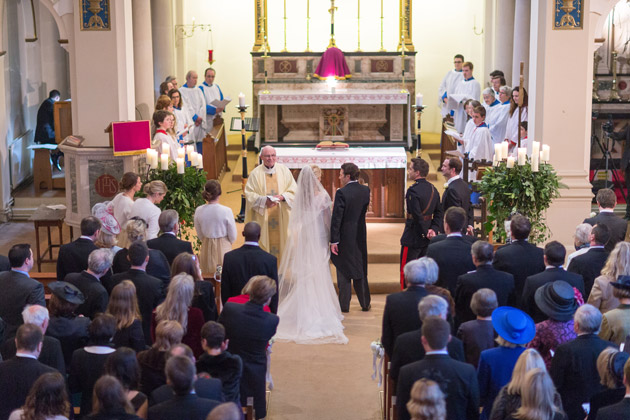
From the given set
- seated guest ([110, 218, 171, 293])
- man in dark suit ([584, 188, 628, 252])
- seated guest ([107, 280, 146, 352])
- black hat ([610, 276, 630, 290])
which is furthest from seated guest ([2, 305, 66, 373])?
man in dark suit ([584, 188, 628, 252])

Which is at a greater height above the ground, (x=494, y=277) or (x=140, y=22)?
(x=140, y=22)

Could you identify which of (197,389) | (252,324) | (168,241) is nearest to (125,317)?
(252,324)

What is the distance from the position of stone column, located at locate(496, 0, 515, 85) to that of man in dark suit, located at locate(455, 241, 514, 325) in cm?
1102

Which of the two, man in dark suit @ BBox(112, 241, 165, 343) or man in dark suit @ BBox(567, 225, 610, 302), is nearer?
man in dark suit @ BBox(112, 241, 165, 343)

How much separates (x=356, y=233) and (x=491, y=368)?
4.42 meters

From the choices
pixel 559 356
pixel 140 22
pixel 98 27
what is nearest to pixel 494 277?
pixel 559 356

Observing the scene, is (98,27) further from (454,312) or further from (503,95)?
(454,312)

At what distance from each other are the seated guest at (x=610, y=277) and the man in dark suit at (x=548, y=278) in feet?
0.57

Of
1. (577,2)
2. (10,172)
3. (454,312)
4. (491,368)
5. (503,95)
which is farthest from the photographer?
(10,172)

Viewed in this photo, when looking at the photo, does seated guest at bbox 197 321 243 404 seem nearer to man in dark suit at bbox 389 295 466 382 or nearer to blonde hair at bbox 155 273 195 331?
blonde hair at bbox 155 273 195 331

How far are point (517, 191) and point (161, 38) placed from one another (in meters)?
9.29

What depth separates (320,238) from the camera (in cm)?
1019

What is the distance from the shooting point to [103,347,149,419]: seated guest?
5332 mm

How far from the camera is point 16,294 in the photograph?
7.14 m
